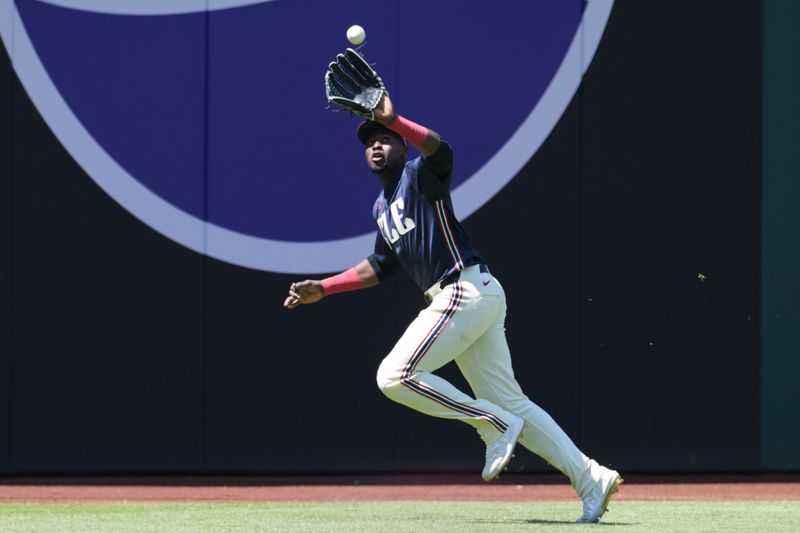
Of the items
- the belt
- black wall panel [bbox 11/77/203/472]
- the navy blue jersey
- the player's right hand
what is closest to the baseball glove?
the navy blue jersey

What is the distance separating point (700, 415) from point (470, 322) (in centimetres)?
317

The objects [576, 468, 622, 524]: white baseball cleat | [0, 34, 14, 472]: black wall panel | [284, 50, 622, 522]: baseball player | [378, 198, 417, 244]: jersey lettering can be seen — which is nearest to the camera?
[284, 50, 622, 522]: baseball player

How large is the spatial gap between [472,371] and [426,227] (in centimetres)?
69

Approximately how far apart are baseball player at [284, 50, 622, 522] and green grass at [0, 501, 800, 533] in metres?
0.30

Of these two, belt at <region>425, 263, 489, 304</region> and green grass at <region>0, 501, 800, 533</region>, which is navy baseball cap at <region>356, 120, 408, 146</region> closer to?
belt at <region>425, 263, 489, 304</region>

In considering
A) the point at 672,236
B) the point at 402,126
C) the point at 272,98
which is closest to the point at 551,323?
the point at 672,236

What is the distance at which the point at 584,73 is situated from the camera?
29.0ft

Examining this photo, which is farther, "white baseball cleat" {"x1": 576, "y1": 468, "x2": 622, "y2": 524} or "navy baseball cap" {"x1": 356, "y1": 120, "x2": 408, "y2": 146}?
"navy baseball cap" {"x1": 356, "y1": 120, "x2": 408, "y2": 146}

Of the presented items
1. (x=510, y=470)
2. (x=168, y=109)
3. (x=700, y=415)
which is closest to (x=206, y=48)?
(x=168, y=109)

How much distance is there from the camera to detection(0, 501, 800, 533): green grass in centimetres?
613

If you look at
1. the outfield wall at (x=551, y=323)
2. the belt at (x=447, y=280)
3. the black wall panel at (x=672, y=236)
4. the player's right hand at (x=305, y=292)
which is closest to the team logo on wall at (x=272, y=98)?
the outfield wall at (x=551, y=323)

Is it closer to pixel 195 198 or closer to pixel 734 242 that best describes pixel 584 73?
pixel 734 242

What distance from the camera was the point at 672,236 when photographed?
8.89 meters

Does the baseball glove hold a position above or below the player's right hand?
above
